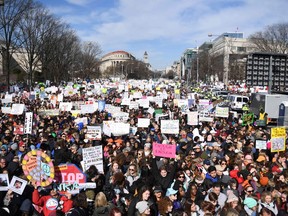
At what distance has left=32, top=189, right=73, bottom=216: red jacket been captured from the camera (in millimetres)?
6023

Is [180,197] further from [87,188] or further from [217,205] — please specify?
[87,188]

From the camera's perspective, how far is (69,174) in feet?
23.9

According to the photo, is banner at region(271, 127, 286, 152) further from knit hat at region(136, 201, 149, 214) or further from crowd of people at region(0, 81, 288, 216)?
knit hat at region(136, 201, 149, 214)

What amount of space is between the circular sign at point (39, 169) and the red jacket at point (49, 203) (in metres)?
0.64

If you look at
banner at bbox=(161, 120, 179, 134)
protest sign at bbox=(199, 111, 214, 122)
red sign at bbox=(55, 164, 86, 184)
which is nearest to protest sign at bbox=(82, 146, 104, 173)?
red sign at bbox=(55, 164, 86, 184)

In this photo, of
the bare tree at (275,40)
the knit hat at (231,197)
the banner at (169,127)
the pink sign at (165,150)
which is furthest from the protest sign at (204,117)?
the bare tree at (275,40)

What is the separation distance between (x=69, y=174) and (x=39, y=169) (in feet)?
1.89

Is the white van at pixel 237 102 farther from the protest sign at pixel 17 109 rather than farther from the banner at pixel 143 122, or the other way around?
the protest sign at pixel 17 109

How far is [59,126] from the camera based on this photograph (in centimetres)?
1543

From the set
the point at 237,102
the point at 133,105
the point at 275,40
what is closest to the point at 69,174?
the point at 133,105

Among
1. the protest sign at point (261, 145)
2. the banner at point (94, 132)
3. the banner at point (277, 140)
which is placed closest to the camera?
→ the banner at point (277, 140)

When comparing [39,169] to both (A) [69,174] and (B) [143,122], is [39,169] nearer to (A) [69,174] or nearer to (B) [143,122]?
(A) [69,174]

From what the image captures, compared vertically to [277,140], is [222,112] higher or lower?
higher

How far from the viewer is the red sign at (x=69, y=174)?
7.25 m
